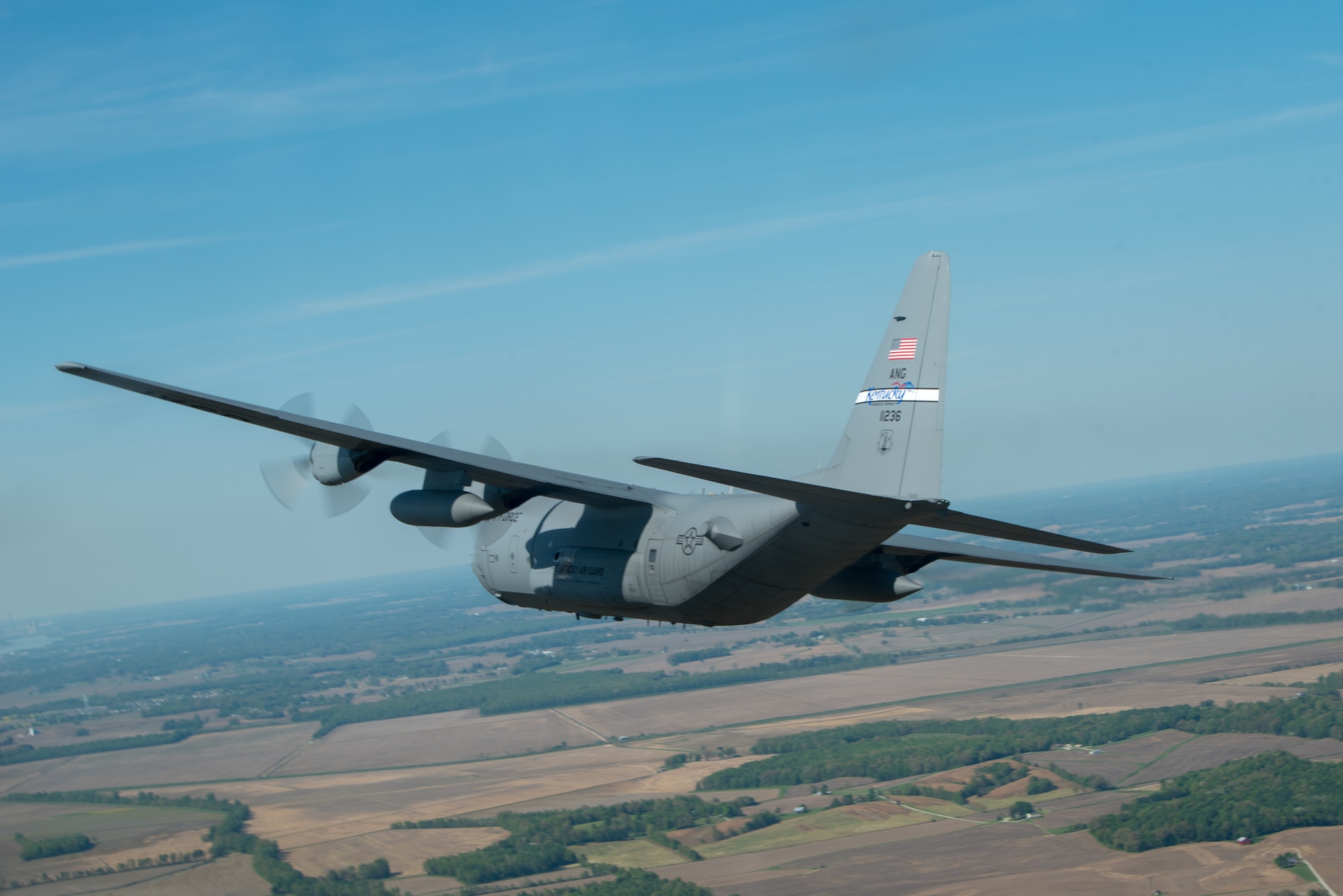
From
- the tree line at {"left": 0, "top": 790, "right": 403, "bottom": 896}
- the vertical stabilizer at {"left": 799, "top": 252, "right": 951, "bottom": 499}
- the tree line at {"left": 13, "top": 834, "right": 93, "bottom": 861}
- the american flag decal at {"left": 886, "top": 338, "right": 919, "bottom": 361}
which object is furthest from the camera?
the tree line at {"left": 13, "top": 834, "right": 93, "bottom": 861}

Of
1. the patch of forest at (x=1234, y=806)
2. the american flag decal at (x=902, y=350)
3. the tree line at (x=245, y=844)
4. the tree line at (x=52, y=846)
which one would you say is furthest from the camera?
the tree line at (x=52, y=846)

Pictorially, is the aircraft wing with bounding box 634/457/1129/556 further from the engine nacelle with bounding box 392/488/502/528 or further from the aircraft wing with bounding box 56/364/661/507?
the engine nacelle with bounding box 392/488/502/528

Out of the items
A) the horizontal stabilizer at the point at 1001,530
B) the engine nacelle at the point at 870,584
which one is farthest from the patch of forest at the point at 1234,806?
the horizontal stabilizer at the point at 1001,530

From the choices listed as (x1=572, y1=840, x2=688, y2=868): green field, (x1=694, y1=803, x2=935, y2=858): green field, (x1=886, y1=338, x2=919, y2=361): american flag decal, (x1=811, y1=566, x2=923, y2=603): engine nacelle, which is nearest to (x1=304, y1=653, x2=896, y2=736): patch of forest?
(x1=694, y1=803, x2=935, y2=858): green field

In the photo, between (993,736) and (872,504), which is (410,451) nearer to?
(872,504)

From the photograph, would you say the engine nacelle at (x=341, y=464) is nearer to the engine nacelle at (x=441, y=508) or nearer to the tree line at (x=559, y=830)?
the engine nacelle at (x=441, y=508)

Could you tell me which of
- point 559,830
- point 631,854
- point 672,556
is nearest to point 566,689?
point 559,830
